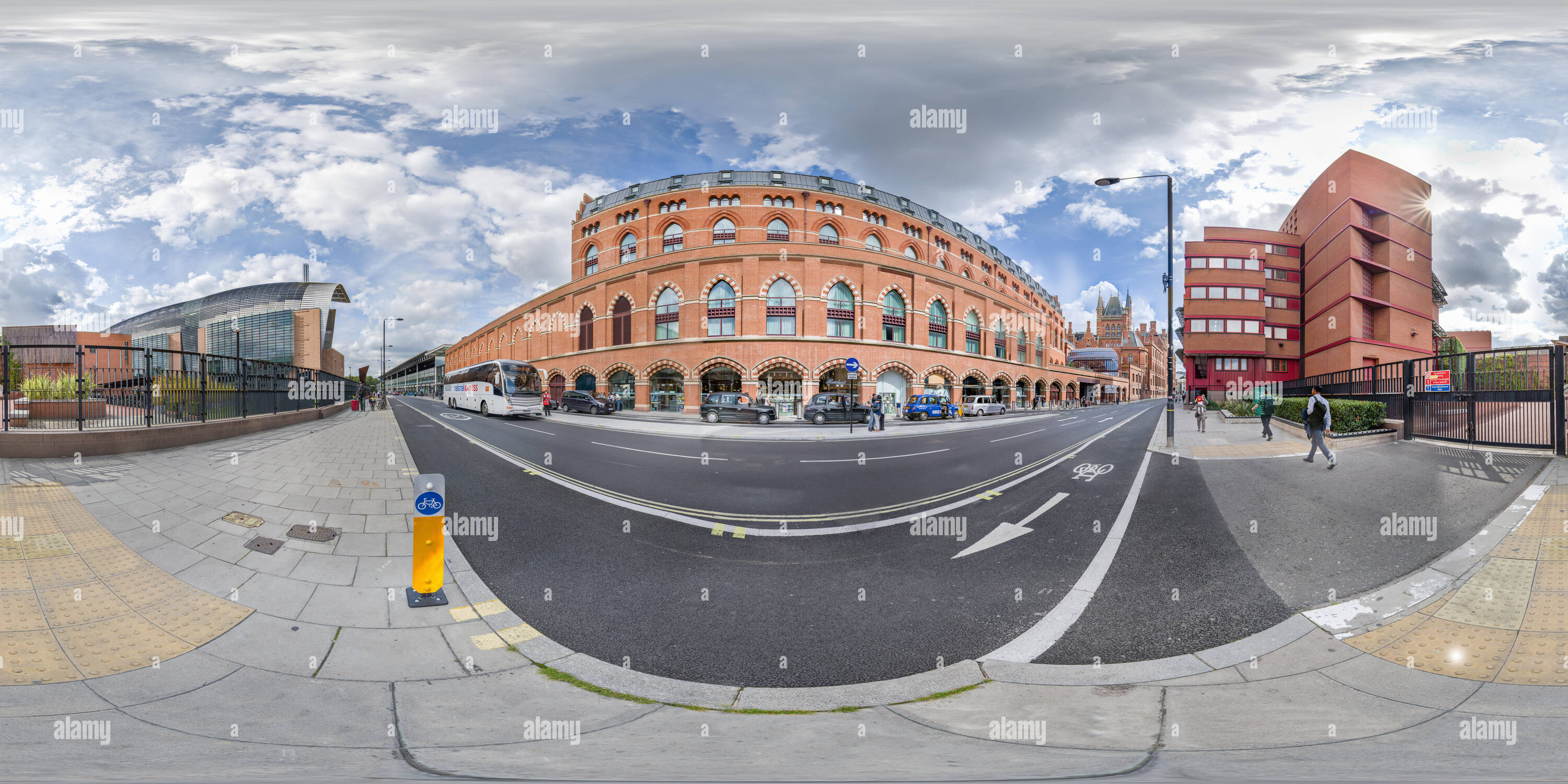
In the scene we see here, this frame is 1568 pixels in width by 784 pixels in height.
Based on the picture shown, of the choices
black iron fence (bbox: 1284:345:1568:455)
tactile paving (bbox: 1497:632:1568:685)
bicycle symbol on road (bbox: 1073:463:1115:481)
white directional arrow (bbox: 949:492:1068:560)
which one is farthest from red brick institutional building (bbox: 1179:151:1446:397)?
tactile paving (bbox: 1497:632:1568:685)

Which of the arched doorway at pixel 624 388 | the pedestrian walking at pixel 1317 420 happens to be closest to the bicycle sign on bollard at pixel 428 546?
the pedestrian walking at pixel 1317 420

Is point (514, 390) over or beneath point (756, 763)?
over

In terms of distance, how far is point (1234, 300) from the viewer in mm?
37625

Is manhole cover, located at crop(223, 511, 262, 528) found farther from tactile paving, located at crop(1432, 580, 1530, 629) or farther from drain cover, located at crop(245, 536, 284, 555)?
tactile paving, located at crop(1432, 580, 1530, 629)

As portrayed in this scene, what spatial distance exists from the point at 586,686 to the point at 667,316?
1180 inches

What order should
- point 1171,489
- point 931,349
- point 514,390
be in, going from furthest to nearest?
point 931,349
point 514,390
point 1171,489

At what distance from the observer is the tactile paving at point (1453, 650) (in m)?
3.16

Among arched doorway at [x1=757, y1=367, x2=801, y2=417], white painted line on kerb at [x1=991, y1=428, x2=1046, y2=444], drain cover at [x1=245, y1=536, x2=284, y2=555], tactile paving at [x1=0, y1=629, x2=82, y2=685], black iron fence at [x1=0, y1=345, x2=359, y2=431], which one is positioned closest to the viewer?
tactile paving at [x1=0, y1=629, x2=82, y2=685]

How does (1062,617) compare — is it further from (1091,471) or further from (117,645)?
(1091,471)

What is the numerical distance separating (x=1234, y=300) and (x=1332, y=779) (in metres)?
46.7

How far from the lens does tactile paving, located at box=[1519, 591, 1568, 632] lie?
354 cm

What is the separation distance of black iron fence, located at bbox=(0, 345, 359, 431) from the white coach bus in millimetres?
13083

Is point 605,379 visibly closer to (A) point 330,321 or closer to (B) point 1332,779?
(A) point 330,321

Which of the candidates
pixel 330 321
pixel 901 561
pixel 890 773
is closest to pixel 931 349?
Answer: pixel 901 561
